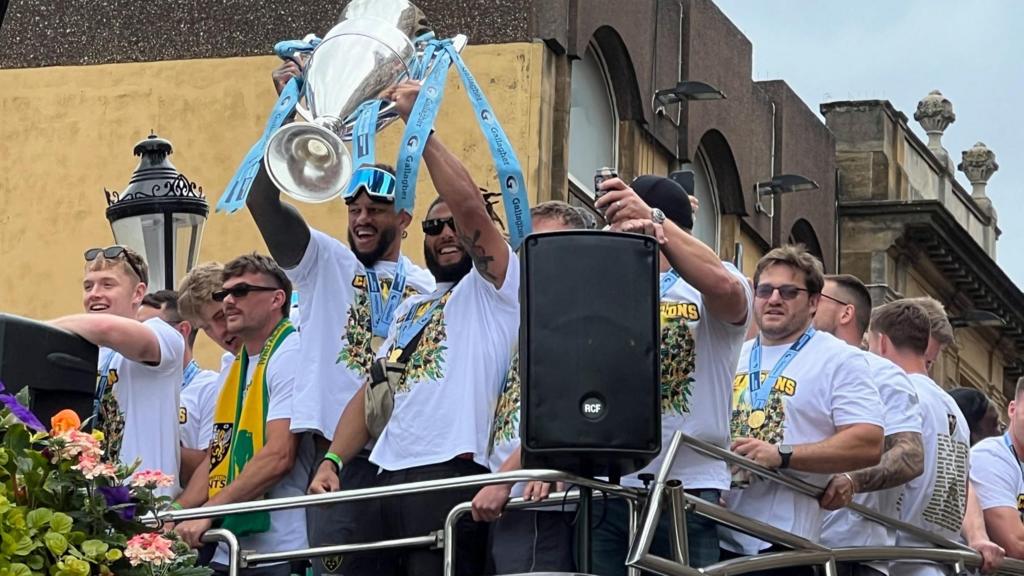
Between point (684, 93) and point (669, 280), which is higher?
point (684, 93)

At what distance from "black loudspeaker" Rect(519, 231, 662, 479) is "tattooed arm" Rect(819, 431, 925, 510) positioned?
5.27ft

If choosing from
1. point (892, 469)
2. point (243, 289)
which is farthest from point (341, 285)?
point (892, 469)

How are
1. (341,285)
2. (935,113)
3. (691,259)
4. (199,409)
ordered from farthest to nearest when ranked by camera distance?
1. (935,113)
2. (199,409)
3. (341,285)
4. (691,259)

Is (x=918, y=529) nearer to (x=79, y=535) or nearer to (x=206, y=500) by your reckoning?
(x=206, y=500)

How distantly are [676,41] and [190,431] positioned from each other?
636 inches

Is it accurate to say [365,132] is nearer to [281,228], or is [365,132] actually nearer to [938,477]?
[281,228]

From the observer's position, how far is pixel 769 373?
8352 millimetres

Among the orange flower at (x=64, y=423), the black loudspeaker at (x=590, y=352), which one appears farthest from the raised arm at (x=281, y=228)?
the orange flower at (x=64, y=423)

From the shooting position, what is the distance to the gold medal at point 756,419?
8258mm

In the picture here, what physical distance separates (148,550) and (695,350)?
2.47m

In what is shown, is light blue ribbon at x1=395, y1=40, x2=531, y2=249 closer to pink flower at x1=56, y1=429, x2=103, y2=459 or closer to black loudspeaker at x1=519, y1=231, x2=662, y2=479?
black loudspeaker at x1=519, y1=231, x2=662, y2=479

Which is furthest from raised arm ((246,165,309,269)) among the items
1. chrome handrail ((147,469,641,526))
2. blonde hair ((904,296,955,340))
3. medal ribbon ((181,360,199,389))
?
blonde hair ((904,296,955,340))

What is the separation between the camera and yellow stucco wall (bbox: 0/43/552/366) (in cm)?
2194

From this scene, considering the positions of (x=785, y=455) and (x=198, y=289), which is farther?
(x=198, y=289)
